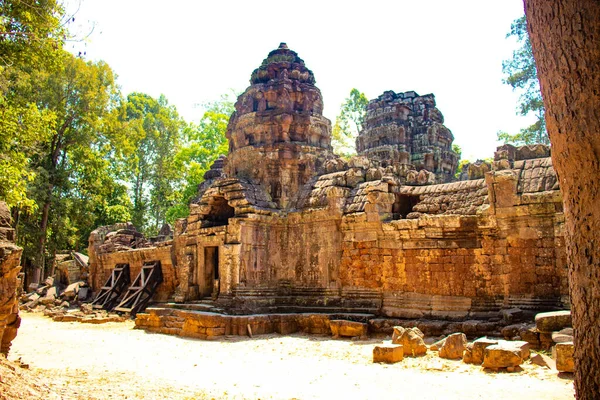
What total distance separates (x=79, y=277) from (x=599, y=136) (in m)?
23.3

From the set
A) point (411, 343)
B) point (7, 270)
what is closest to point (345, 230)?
point (411, 343)

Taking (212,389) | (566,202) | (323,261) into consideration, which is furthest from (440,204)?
(566,202)

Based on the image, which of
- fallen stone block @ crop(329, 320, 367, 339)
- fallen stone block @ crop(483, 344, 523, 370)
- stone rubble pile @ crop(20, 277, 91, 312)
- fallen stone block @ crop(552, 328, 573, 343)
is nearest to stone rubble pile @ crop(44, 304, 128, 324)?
stone rubble pile @ crop(20, 277, 91, 312)

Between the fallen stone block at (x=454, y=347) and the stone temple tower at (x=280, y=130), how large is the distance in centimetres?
661

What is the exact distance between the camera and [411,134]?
22375 millimetres

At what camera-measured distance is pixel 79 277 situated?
22.5 metres

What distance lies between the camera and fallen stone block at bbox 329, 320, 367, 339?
31.9 feet

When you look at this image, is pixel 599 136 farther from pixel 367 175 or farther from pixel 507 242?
pixel 367 175

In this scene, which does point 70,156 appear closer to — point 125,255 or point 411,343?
point 125,255

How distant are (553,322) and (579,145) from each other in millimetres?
5094

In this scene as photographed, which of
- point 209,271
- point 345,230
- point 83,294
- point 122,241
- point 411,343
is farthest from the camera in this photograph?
point 122,241

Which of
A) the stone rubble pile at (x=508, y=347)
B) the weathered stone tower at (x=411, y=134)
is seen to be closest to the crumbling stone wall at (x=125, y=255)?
the weathered stone tower at (x=411, y=134)

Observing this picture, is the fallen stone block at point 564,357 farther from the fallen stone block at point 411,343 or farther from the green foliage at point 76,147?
the green foliage at point 76,147

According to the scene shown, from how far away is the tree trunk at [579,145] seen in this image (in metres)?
2.75
